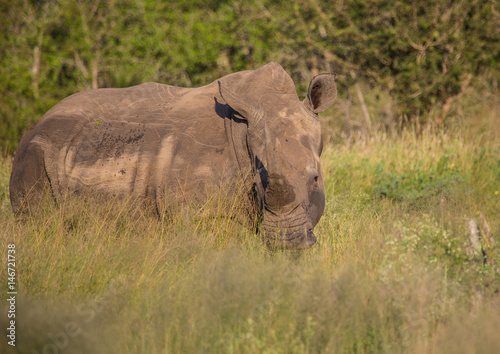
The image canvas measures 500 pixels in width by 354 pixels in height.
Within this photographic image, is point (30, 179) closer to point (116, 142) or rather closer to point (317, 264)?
point (116, 142)

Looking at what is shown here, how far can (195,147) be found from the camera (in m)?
5.21

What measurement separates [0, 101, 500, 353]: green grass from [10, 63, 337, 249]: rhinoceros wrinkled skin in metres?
0.24

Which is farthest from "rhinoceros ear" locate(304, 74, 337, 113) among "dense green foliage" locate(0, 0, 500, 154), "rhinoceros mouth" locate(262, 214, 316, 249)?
"dense green foliage" locate(0, 0, 500, 154)

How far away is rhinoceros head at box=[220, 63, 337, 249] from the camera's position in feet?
14.8

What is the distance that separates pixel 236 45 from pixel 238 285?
1118 centimetres

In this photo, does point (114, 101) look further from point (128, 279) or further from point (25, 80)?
point (25, 80)

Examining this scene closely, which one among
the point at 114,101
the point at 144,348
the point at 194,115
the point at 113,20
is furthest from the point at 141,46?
the point at 144,348

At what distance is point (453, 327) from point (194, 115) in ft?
10.2

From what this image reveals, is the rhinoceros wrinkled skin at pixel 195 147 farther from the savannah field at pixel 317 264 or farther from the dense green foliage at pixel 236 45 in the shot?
the dense green foliage at pixel 236 45

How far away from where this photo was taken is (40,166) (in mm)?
5809

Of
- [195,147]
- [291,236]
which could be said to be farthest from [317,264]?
[195,147]

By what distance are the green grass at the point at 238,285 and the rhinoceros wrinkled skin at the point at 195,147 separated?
0.24 metres

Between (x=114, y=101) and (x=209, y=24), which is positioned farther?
(x=209, y=24)

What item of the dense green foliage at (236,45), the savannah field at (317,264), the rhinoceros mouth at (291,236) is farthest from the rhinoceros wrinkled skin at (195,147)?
→ the dense green foliage at (236,45)
